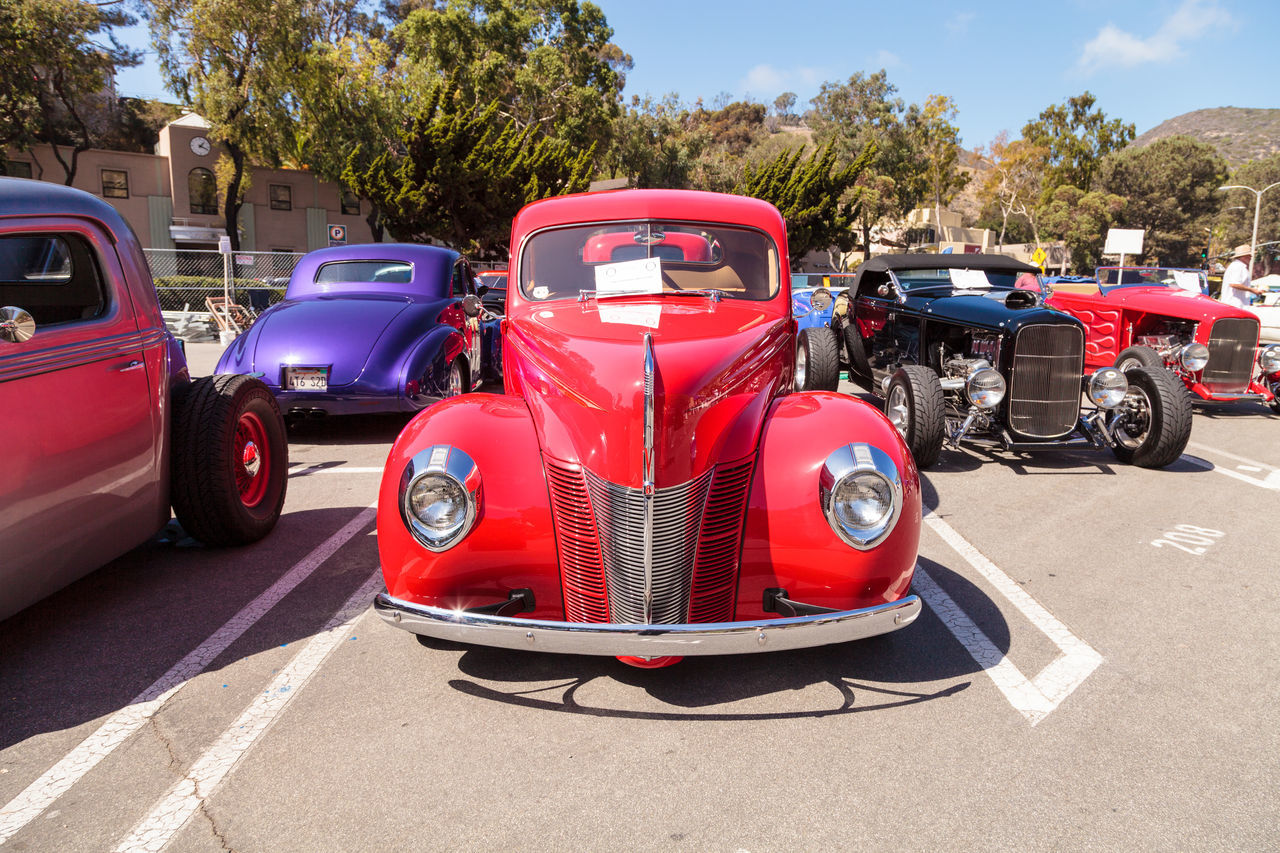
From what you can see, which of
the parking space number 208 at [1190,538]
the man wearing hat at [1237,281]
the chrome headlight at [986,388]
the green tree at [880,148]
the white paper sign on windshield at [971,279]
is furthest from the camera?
the green tree at [880,148]

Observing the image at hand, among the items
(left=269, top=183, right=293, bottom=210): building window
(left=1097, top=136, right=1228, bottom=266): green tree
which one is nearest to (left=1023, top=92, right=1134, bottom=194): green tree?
(left=1097, top=136, right=1228, bottom=266): green tree

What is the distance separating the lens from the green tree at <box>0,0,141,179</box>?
83.9 ft

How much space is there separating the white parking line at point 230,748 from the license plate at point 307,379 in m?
3.57

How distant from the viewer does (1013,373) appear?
21.4 ft

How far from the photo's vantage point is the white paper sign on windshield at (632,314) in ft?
11.9

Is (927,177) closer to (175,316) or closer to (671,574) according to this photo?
(175,316)

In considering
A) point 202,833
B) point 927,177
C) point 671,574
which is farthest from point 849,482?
point 927,177

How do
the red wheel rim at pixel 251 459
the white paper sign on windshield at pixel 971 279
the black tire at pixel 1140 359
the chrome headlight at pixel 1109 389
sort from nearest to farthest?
1. the red wheel rim at pixel 251 459
2. the chrome headlight at pixel 1109 389
3. the black tire at pixel 1140 359
4. the white paper sign on windshield at pixel 971 279

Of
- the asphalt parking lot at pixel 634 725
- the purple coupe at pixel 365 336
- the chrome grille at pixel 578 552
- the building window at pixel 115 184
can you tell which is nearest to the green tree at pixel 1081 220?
the building window at pixel 115 184

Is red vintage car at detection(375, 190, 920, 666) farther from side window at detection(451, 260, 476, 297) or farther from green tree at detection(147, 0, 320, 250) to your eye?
green tree at detection(147, 0, 320, 250)

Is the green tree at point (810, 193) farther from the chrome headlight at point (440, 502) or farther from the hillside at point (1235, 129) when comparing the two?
the hillside at point (1235, 129)

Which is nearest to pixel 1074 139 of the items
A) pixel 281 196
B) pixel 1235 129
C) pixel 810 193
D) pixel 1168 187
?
pixel 1168 187

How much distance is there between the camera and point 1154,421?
6738mm

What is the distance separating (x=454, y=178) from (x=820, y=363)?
22093 mm
